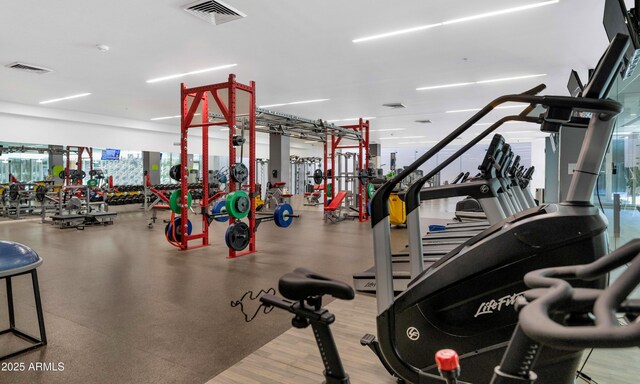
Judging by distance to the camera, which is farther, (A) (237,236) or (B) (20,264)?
(A) (237,236)

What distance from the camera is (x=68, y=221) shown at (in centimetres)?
847

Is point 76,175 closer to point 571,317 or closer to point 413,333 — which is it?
point 413,333

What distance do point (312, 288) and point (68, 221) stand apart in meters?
9.22

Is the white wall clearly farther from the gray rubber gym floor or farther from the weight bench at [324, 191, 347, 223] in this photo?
the weight bench at [324, 191, 347, 223]

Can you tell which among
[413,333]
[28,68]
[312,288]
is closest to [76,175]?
[28,68]

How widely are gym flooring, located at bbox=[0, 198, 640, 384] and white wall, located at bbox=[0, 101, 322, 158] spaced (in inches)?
212

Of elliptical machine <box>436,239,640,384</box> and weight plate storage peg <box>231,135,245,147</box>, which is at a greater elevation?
weight plate storage peg <box>231,135,245,147</box>

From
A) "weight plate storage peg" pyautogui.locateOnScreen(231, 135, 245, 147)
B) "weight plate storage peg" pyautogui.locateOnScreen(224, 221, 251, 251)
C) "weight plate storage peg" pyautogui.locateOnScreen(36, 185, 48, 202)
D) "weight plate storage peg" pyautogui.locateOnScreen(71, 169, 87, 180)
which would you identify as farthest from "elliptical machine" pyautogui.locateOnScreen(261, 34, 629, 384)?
"weight plate storage peg" pyautogui.locateOnScreen(71, 169, 87, 180)

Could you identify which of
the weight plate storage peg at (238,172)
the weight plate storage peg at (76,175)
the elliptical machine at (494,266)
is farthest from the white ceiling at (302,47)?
the elliptical machine at (494,266)

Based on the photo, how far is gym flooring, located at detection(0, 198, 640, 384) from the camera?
7.48ft

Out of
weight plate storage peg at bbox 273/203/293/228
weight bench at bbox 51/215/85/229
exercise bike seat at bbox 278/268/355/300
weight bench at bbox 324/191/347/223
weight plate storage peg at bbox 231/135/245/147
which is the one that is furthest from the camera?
weight bench at bbox 324/191/347/223

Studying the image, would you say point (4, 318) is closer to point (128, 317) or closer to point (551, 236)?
point (128, 317)

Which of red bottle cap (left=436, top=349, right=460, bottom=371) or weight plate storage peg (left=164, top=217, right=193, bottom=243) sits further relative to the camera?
weight plate storage peg (left=164, top=217, right=193, bottom=243)

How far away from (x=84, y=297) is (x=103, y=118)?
10191 mm
